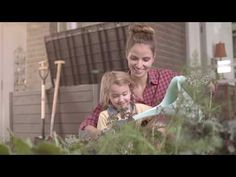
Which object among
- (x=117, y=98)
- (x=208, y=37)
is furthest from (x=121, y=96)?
(x=208, y=37)

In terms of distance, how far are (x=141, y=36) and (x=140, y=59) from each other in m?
0.04

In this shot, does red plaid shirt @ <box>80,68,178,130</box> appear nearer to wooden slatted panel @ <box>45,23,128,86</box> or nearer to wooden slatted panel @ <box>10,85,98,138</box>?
wooden slatted panel @ <box>10,85,98,138</box>

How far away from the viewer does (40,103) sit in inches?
41.2

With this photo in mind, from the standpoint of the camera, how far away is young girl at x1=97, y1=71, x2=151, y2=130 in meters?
0.57

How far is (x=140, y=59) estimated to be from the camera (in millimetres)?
633

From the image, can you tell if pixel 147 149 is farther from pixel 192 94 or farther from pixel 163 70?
pixel 163 70

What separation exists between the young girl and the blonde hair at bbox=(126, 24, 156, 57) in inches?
2.4

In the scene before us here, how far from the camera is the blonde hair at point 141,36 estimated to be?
0.60 meters

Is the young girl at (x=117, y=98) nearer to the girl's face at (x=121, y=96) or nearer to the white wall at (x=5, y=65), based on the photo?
the girl's face at (x=121, y=96)

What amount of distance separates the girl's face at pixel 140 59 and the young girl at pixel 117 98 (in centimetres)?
2

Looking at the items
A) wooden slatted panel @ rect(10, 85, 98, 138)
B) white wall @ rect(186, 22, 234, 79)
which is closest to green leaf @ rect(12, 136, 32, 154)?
white wall @ rect(186, 22, 234, 79)

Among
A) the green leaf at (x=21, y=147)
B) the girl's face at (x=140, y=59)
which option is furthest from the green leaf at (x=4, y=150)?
the girl's face at (x=140, y=59)
